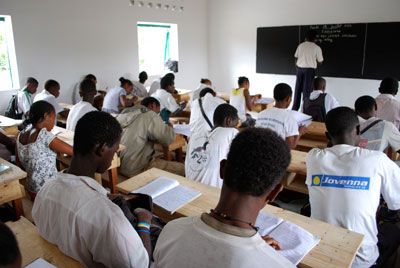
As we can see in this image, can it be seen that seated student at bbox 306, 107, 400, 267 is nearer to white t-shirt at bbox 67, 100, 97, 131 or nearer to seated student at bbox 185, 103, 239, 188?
seated student at bbox 185, 103, 239, 188

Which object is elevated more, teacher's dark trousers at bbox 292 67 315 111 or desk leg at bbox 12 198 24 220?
teacher's dark trousers at bbox 292 67 315 111

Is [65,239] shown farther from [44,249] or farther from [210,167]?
[210,167]

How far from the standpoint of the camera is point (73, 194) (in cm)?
136

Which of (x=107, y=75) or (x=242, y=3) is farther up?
(x=242, y=3)

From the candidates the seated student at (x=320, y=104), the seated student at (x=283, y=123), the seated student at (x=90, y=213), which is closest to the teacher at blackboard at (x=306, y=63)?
the seated student at (x=320, y=104)

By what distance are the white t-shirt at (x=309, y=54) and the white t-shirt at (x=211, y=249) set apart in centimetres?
634

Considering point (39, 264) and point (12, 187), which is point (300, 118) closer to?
point (12, 187)

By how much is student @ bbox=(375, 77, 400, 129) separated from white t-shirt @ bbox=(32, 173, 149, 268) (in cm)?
355

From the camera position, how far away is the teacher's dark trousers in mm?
6918

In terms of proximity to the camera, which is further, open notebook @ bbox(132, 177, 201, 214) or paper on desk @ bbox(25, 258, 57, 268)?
open notebook @ bbox(132, 177, 201, 214)

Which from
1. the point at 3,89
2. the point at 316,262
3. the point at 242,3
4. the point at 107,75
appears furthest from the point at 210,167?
the point at 242,3

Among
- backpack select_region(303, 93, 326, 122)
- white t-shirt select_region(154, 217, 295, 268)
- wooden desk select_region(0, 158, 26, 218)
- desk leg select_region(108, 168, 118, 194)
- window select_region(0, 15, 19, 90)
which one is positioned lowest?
desk leg select_region(108, 168, 118, 194)

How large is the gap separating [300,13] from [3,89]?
5.88 metres

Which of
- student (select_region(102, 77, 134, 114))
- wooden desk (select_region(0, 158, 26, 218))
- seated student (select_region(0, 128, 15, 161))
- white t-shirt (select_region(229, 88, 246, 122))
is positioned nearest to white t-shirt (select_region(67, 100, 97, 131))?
seated student (select_region(0, 128, 15, 161))
